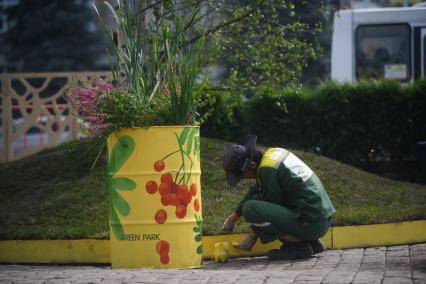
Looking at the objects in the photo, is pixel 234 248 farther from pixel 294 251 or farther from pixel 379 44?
pixel 379 44

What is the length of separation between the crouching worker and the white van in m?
10.2

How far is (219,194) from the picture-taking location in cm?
1003

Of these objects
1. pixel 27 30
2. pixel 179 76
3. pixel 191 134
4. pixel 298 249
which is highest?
pixel 27 30

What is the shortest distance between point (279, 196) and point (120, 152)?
4.68 ft

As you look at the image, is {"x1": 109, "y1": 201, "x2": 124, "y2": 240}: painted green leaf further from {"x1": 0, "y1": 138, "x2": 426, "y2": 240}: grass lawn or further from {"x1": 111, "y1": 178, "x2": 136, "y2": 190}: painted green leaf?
{"x1": 0, "y1": 138, "x2": 426, "y2": 240}: grass lawn

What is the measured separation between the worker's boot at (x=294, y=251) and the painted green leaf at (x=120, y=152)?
5.34ft

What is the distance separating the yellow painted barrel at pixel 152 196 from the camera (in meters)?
7.44

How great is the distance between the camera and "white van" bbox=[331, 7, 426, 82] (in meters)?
17.8

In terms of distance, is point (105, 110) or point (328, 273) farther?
point (105, 110)

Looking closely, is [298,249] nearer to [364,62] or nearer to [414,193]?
[414,193]

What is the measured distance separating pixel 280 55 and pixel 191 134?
13.4ft

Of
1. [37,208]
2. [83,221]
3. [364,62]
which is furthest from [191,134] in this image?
[364,62]


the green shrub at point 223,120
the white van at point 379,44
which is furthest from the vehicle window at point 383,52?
the green shrub at point 223,120

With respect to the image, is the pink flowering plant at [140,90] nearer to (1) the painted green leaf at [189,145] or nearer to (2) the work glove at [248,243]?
(1) the painted green leaf at [189,145]
